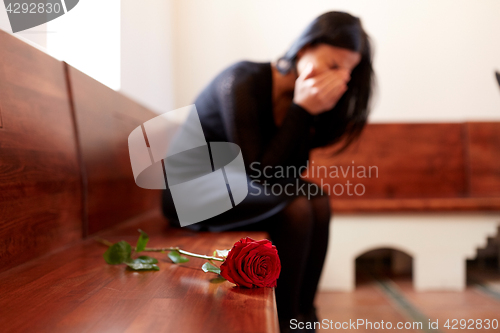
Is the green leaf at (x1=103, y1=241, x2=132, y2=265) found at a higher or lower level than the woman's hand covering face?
lower

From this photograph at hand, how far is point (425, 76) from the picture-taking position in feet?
5.72

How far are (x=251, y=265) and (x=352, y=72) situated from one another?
72 cm

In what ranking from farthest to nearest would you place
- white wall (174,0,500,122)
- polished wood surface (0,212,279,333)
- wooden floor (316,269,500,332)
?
1. white wall (174,0,500,122)
2. wooden floor (316,269,500,332)
3. polished wood surface (0,212,279,333)

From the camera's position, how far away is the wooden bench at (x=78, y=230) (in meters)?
0.35

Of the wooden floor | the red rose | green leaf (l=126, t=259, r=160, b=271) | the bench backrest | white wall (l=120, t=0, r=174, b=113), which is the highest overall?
white wall (l=120, t=0, r=174, b=113)

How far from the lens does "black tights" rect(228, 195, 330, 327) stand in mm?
716

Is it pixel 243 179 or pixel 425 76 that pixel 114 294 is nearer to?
pixel 243 179

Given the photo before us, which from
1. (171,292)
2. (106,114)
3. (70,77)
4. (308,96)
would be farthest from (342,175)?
(171,292)

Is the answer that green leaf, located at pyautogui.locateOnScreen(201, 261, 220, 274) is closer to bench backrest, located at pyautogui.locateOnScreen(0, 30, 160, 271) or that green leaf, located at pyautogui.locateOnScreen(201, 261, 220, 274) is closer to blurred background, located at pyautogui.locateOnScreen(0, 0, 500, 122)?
bench backrest, located at pyautogui.locateOnScreen(0, 30, 160, 271)

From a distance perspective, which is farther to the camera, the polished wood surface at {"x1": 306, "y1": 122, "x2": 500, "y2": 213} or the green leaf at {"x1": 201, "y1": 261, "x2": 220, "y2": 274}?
the polished wood surface at {"x1": 306, "y1": 122, "x2": 500, "y2": 213}

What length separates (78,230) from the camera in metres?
0.76

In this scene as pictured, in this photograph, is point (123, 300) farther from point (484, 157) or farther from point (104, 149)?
point (484, 157)

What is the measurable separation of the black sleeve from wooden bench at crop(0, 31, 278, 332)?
0.17 m

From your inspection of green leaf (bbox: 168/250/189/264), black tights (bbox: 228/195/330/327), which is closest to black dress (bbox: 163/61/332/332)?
black tights (bbox: 228/195/330/327)
